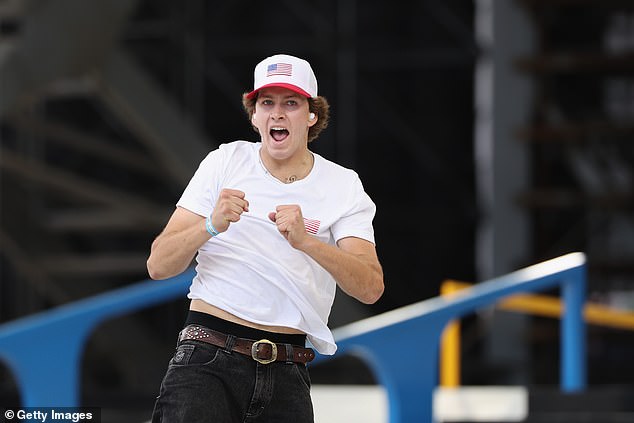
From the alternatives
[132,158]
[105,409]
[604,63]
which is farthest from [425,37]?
[105,409]

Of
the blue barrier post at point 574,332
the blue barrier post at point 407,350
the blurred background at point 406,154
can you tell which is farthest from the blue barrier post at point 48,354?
the blurred background at point 406,154

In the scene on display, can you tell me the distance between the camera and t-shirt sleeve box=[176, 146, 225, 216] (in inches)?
101

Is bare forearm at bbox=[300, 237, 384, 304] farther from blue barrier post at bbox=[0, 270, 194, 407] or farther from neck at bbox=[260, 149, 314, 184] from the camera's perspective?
blue barrier post at bbox=[0, 270, 194, 407]

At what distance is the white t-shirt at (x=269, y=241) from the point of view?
2537 millimetres

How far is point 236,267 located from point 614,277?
13791 mm

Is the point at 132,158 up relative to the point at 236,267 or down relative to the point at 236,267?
up

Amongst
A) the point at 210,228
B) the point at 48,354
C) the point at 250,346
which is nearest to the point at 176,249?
the point at 210,228

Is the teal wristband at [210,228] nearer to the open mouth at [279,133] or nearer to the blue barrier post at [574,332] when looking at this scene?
the open mouth at [279,133]

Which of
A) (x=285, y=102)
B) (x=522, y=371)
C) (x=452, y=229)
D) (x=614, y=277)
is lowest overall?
(x=285, y=102)

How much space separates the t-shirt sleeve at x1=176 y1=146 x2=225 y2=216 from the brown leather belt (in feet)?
0.80

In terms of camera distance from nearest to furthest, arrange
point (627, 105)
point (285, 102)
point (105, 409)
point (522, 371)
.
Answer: point (285, 102) → point (105, 409) → point (522, 371) → point (627, 105)

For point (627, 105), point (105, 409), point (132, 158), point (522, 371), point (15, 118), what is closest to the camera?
point (105, 409)

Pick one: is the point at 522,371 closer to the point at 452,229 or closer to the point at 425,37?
the point at 452,229

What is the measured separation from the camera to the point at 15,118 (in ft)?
41.7
